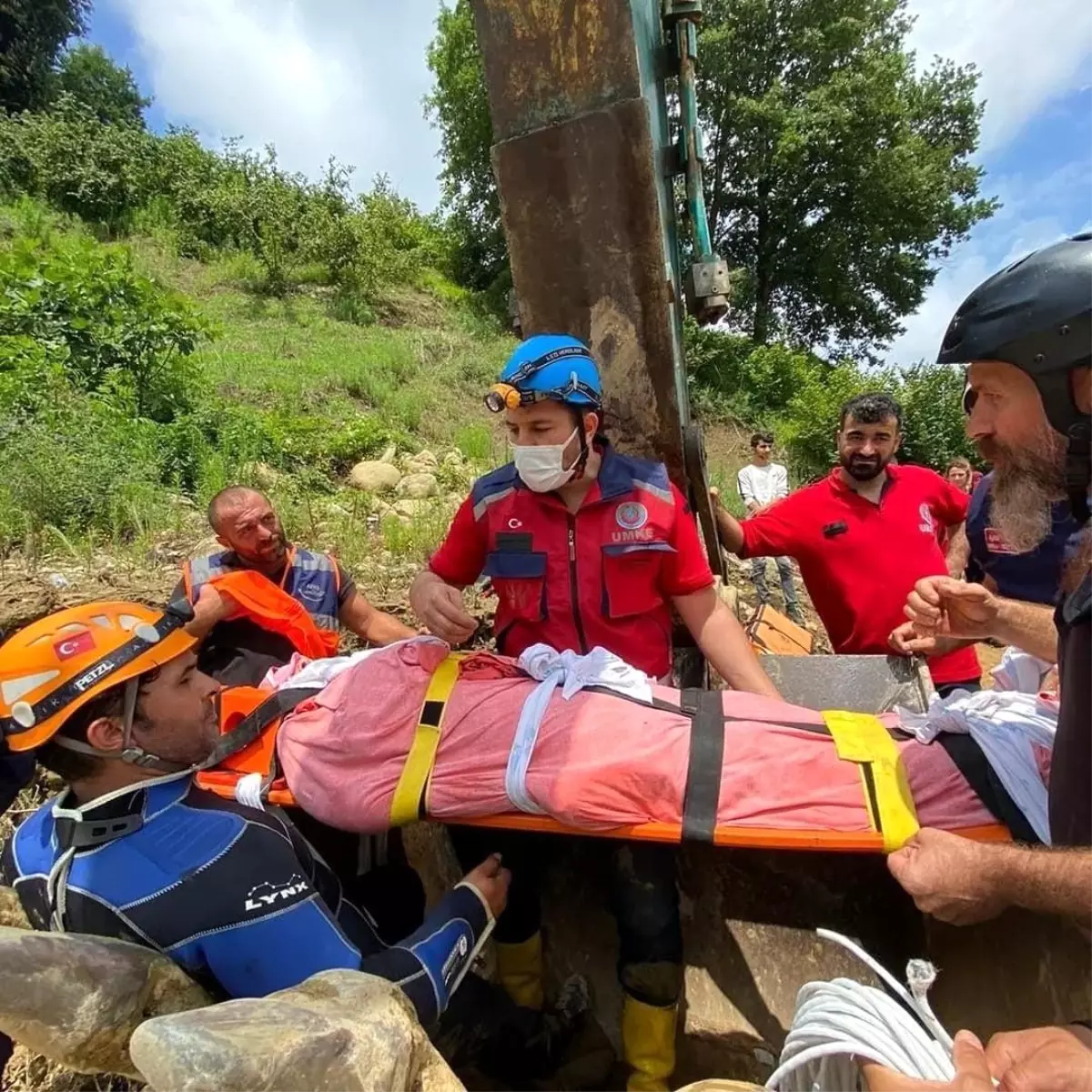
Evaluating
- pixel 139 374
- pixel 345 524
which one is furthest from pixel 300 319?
pixel 345 524

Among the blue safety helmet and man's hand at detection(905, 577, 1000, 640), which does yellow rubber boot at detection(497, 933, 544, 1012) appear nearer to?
man's hand at detection(905, 577, 1000, 640)

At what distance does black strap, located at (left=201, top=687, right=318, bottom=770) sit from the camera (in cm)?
198

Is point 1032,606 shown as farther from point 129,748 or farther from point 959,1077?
point 129,748

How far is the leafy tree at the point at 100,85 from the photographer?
83.0 feet

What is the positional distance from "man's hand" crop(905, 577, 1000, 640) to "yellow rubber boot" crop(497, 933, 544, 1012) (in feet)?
4.96

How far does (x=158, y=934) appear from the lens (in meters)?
1.45

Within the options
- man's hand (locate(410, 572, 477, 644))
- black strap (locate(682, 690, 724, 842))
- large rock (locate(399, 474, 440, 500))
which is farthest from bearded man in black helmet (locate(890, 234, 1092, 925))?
large rock (locate(399, 474, 440, 500))

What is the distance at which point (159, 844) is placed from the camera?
1.47 metres

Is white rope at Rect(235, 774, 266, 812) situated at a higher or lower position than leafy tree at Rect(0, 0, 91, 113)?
lower

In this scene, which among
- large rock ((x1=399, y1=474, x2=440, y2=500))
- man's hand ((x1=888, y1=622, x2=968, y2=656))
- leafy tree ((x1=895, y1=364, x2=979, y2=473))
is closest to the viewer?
man's hand ((x1=888, y1=622, x2=968, y2=656))

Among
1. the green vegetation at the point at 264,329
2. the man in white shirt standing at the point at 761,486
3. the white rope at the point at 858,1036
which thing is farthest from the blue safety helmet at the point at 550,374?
the man in white shirt standing at the point at 761,486

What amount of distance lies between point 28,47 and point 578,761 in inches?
1256

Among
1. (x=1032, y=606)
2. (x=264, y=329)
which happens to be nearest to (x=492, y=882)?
(x=1032, y=606)

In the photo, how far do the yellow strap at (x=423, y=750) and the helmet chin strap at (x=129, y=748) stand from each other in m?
0.52
